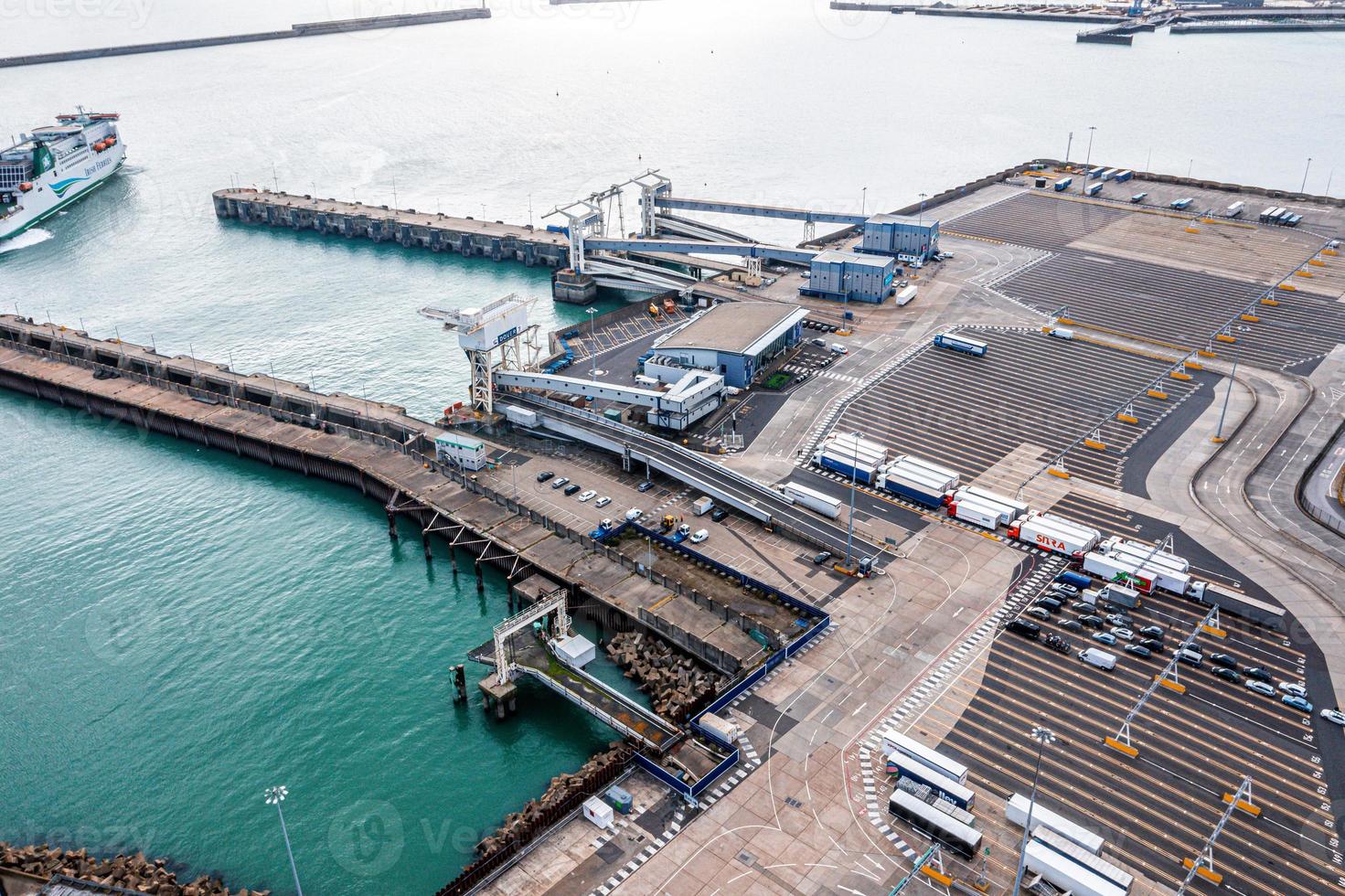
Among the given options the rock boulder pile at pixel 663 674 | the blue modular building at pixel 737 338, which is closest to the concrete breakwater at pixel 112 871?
the rock boulder pile at pixel 663 674

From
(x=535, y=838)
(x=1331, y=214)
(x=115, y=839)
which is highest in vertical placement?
(x=1331, y=214)

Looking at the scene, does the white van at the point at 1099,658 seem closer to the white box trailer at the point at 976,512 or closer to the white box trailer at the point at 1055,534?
the white box trailer at the point at 1055,534

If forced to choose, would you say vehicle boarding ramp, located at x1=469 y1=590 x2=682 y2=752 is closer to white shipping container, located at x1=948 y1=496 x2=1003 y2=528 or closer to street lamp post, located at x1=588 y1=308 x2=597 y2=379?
white shipping container, located at x1=948 y1=496 x2=1003 y2=528

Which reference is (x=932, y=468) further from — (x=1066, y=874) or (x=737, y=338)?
(x=1066, y=874)

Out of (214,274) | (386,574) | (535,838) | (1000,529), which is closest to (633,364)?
(386,574)

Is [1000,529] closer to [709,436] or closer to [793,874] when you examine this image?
[709,436]

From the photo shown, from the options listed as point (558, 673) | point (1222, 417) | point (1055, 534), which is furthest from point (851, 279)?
point (558, 673)

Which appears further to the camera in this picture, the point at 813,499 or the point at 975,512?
the point at 813,499
